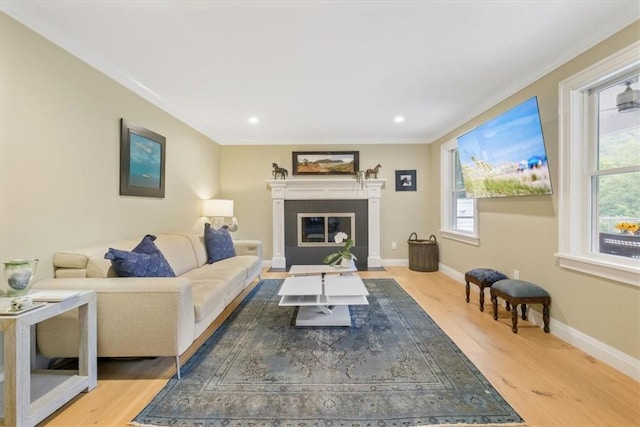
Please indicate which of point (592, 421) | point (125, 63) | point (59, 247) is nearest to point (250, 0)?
point (125, 63)

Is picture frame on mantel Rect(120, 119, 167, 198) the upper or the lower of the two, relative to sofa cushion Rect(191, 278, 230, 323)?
upper

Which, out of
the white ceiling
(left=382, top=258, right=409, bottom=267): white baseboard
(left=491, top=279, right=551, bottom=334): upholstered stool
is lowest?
(left=382, top=258, right=409, bottom=267): white baseboard

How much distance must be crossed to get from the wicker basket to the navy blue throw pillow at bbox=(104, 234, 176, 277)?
3794 mm

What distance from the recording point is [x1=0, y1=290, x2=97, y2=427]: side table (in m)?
1.32

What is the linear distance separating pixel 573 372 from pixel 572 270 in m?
0.78

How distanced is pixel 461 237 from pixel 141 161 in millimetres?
4113

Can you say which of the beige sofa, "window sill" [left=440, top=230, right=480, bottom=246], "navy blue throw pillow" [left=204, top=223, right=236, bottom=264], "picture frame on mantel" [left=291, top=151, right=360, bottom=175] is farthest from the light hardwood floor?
"picture frame on mantel" [left=291, top=151, right=360, bottom=175]

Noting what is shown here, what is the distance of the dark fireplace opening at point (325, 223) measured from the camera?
16.6ft

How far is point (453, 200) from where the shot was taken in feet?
15.1

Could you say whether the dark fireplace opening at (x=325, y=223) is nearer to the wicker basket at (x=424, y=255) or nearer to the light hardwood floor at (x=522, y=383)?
the wicker basket at (x=424, y=255)

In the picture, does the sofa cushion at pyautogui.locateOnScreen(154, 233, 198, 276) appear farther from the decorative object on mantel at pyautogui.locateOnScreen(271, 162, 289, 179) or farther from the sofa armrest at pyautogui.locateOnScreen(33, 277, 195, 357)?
the decorative object on mantel at pyautogui.locateOnScreen(271, 162, 289, 179)

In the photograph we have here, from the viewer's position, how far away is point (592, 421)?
144cm

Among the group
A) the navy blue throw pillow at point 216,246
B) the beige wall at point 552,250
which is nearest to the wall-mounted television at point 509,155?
the beige wall at point 552,250

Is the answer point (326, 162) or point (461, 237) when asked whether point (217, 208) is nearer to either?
point (326, 162)
